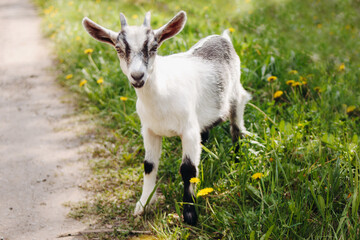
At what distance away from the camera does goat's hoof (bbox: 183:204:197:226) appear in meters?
2.63

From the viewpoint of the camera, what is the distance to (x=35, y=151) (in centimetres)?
377

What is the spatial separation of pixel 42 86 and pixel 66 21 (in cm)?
216

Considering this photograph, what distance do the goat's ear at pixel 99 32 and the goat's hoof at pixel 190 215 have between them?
132 cm

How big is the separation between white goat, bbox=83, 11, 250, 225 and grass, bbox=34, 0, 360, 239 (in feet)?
0.70

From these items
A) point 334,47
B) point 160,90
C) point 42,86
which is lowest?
point 42,86

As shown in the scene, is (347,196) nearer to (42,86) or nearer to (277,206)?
(277,206)

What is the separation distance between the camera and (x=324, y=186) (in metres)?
2.64

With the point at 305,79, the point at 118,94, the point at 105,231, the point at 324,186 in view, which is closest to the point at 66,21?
the point at 118,94

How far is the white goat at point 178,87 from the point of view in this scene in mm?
2266

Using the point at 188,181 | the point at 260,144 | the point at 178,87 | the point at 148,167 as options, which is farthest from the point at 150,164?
the point at 260,144

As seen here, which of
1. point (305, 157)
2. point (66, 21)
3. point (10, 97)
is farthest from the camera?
point (66, 21)

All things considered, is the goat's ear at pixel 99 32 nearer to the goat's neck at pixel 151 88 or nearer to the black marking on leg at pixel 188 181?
the goat's neck at pixel 151 88

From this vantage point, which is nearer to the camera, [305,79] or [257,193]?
[257,193]

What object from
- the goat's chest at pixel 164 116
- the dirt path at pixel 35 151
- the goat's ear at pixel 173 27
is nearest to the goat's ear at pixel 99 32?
the goat's ear at pixel 173 27
